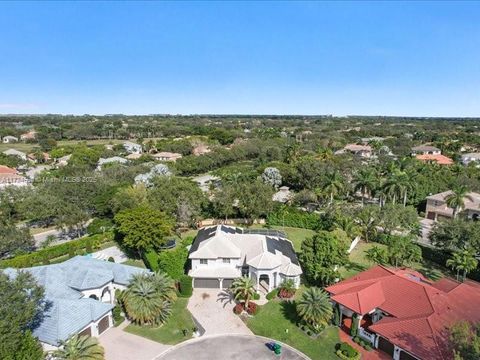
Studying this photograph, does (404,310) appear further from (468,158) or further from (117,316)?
(468,158)

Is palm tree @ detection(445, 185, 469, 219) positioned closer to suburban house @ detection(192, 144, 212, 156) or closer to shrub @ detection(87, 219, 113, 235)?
shrub @ detection(87, 219, 113, 235)

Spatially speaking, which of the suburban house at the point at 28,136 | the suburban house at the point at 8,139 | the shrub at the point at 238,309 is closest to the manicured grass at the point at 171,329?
the shrub at the point at 238,309

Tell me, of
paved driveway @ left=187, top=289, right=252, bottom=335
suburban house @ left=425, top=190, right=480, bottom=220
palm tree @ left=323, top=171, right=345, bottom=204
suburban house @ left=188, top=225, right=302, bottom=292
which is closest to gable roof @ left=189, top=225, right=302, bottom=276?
suburban house @ left=188, top=225, right=302, bottom=292

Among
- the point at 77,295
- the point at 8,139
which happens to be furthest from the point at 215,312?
the point at 8,139


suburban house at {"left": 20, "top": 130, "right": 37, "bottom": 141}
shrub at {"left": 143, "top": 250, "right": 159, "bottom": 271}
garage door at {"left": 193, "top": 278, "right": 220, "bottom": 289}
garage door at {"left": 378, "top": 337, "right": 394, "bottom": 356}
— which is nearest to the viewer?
garage door at {"left": 378, "top": 337, "right": 394, "bottom": 356}

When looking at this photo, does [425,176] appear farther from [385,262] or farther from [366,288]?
[366,288]
